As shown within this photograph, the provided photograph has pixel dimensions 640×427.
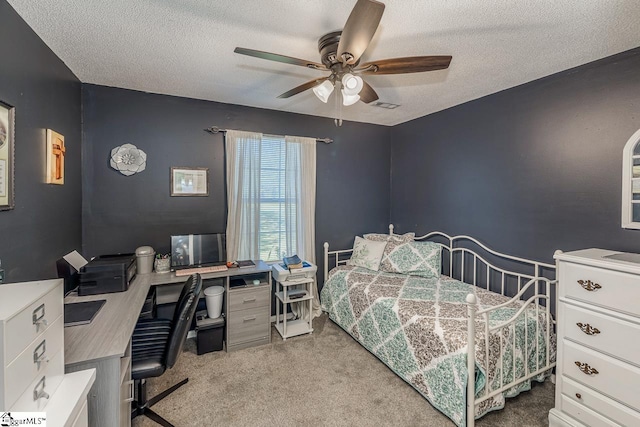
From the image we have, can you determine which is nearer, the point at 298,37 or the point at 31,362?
the point at 31,362

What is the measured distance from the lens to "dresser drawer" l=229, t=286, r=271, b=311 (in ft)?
8.86

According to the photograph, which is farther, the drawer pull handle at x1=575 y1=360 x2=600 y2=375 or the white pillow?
the white pillow

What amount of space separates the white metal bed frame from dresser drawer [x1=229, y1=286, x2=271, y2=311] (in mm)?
1000

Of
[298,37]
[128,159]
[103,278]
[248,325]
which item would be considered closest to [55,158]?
[128,159]

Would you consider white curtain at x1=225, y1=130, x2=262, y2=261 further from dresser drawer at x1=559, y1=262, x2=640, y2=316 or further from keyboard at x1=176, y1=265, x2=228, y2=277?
dresser drawer at x1=559, y1=262, x2=640, y2=316

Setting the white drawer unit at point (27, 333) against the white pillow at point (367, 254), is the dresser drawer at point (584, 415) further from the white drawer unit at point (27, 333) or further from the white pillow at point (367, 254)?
the white drawer unit at point (27, 333)

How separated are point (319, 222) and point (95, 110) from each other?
8.35 ft

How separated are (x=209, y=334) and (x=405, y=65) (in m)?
2.71

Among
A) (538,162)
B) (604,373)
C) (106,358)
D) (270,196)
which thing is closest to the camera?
(106,358)

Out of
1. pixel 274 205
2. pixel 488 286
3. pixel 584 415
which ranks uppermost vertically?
pixel 274 205

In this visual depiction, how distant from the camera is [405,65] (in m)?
1.65

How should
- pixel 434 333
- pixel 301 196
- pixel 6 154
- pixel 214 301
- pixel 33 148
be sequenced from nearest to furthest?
1. pixel 6 154
2. pixel 33 148
3. pixel 434 333
4. pixel 214 301
5. pixel 301 196

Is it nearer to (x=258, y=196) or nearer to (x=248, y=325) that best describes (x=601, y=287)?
(x=248, y=325)

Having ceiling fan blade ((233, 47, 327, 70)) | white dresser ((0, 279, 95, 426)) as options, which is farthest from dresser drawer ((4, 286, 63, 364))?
ceiling fan blade ((233, 47, 327, 70))
